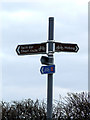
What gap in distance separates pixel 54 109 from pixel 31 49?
11030 millimetres

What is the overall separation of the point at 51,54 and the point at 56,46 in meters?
0.28

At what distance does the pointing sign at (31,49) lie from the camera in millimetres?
9875

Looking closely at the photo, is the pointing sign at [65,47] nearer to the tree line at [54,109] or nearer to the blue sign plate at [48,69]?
the blue sign plate at [48,69]

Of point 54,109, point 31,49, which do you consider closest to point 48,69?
point 31,49

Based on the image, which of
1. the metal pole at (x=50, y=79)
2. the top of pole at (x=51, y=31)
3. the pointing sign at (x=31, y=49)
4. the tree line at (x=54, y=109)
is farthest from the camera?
the tree line at (x=54, y=109)

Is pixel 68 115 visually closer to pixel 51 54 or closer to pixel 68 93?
pixel 68 93

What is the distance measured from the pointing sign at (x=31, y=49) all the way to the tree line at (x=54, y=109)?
10.4 meters

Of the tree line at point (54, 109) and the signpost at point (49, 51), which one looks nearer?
the signpost at point (49, 51)

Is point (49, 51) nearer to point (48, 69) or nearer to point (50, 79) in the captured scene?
point (48, 69)

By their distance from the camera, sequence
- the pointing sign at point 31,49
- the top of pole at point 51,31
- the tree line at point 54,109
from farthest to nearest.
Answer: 1. the tree line at point 54,109
2. the top of pole at point 51,31
3. the pointing sign at point 31,49

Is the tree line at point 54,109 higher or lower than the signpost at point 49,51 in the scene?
lower

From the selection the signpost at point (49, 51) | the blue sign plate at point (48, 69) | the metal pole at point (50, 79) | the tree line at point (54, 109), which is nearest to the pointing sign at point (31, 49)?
the signpost at point (49, 51)

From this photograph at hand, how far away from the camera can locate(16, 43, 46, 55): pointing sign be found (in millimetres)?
9875

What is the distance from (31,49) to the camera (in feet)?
32.7
